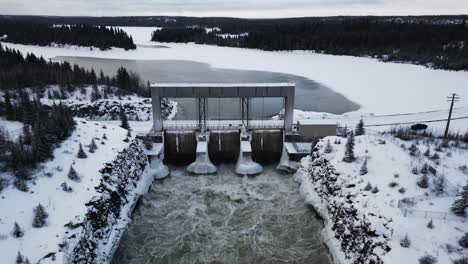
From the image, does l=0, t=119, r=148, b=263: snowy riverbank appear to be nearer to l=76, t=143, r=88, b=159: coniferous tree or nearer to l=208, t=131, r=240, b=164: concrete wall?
l=76, t=143, r=88, b=159: coniferous tree

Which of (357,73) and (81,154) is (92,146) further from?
(357,73)

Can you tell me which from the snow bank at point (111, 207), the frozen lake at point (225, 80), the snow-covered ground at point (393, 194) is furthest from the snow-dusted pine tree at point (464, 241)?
the frozen lake at point (225, 80)

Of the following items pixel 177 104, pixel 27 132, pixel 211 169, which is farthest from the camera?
pixel 177 104

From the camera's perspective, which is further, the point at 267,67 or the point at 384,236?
the point at 267,67

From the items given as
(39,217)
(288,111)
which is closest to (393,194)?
(288,111)

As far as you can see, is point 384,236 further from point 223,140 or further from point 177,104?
point 177,104

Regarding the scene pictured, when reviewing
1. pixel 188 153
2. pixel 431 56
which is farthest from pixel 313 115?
pixel 431 56
